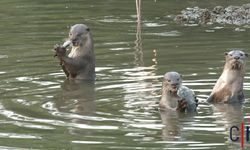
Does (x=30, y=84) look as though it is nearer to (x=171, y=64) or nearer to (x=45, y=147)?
(x=171, y=64)

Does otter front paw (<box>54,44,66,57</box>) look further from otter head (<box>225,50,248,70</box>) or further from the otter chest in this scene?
otter head (<box>225,50,248,70</box>)

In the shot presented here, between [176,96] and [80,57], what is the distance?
343 centimetres

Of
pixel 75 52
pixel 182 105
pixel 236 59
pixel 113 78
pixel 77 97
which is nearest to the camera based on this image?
pixel 182 105

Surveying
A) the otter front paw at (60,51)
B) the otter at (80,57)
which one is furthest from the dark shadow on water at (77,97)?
the otter front paw at (60,51)

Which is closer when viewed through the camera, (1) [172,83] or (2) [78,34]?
(1) [172,83]

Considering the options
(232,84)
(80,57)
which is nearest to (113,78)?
(80,57)

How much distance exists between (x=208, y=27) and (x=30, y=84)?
639cm

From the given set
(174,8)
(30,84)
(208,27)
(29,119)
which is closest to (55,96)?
(30,84)

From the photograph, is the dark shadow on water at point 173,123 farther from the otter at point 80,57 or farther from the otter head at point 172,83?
the otter at point 80,57

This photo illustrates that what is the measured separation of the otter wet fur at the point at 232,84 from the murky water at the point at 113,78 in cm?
24

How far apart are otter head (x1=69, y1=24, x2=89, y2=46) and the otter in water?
135 inches

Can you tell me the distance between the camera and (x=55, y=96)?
1452 cm

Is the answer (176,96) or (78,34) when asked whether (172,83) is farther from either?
(78,34)

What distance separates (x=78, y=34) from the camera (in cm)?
1641
